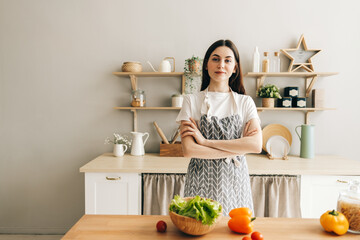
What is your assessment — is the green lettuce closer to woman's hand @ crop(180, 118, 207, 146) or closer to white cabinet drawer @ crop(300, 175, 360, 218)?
woman's hand @ crop(180, 118, 207, 146)

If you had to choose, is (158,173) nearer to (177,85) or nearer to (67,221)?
(177,85)

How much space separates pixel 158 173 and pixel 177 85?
103 cm

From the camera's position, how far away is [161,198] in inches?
82.5

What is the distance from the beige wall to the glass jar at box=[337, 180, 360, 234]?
1792 mm

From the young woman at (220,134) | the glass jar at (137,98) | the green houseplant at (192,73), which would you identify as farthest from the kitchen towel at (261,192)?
the green houseplant at (192,73)

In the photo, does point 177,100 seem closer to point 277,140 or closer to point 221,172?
point 277,140

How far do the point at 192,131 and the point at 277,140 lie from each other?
1536mm

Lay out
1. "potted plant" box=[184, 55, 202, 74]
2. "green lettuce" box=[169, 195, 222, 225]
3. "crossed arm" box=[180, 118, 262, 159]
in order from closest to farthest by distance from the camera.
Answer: "green lettuce" box=[169, 195, 222, 225]
"crossed arm" box=[180, 118, 262, 159]
"potted plant" box=[184, 55, 202, 74]

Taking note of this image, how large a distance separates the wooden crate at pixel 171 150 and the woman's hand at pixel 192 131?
113 centimetres

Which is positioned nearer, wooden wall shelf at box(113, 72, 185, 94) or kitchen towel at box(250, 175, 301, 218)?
kitchen towel at box(250, 175, 301, 218)

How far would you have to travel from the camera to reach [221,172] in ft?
4.53

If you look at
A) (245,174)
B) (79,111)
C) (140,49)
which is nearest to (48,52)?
(79,111)

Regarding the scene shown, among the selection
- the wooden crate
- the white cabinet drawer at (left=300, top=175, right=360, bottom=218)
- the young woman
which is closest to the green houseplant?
the wooden crate

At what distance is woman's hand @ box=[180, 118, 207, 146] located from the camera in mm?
1343
